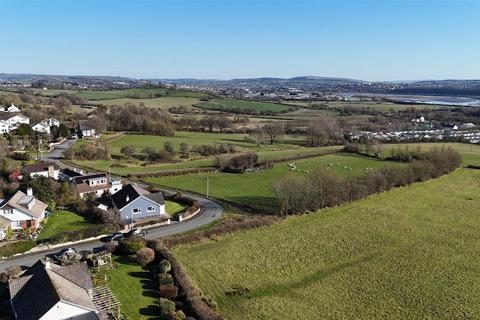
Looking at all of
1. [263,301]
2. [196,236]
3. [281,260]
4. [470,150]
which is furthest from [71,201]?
[470,150]

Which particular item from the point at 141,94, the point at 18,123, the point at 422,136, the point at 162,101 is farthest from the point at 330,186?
the point at 141,94

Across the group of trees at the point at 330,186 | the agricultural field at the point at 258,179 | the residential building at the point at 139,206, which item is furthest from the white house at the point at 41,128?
the group of trees at the point at 330,186

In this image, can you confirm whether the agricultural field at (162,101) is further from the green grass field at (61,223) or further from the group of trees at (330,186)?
the green grass field at (61,223)

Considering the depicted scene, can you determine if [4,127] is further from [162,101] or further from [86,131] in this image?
[162,101]

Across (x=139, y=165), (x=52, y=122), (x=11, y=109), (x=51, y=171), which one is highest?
(x=11, y=109)

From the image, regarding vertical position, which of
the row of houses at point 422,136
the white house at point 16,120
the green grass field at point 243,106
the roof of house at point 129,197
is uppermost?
the white house at point 16,120

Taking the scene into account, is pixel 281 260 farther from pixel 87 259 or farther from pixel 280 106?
pixel 280 106
